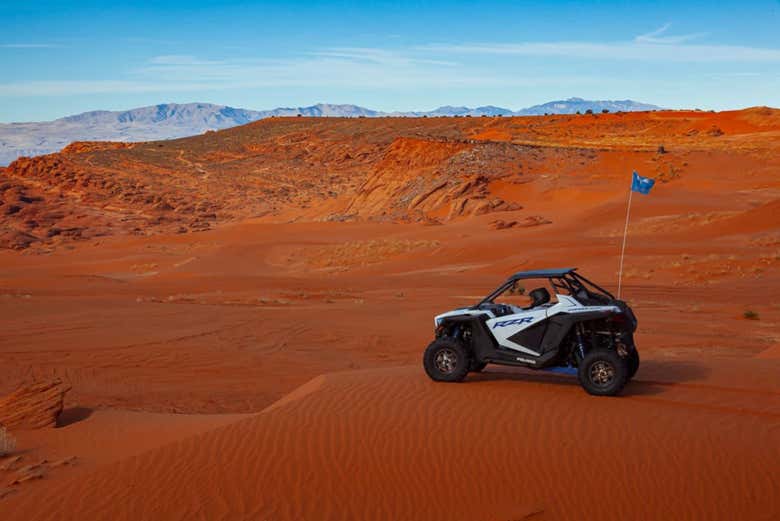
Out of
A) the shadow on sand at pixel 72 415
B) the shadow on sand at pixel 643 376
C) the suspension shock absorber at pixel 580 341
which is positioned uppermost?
the suspension shock absorber at pixel 580 341

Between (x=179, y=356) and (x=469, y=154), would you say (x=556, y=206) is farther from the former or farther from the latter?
(x=179, y=356)

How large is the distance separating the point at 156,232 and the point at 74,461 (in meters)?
47.4

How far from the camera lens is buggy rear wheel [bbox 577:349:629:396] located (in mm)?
9250

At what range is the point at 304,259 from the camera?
1540 inches

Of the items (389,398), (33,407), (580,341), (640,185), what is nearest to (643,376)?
(580,341)

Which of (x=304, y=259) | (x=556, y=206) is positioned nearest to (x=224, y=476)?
(x=304, y=259)

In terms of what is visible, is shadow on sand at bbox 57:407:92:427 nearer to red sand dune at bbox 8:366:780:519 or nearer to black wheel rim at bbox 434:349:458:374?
red sand dune at bbox 8:366:780:519

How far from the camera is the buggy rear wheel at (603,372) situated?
9.25 meters

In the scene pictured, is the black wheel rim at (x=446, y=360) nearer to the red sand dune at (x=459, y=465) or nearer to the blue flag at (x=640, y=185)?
the red sand dune at (x=459, y=465)

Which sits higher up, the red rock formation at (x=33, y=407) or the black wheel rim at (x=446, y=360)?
the black wheel rim at (x=446, y=360)

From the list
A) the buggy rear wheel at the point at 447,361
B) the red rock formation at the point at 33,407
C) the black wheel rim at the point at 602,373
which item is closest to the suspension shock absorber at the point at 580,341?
the black wheel rim at the point at 602,373

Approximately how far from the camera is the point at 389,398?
9.70 metres

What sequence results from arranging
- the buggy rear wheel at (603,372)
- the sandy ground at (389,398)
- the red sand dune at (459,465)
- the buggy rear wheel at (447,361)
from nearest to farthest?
the red sand dune at (459,465) < the sandy ground at (389,398) < the buggy rear wheel at (603,372) < the buggy rear wheel at (447,361)

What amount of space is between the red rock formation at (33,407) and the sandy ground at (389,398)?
0.33 metres
